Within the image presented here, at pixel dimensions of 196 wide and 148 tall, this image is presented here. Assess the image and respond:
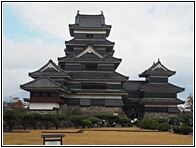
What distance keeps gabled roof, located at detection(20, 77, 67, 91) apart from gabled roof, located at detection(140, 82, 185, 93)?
1183cm

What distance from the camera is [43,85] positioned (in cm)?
3469

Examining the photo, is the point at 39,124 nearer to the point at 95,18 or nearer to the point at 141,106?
the point at 141,106

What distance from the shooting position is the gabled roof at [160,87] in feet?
131

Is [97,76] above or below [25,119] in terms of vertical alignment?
above

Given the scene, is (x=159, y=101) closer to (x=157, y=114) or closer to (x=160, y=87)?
(x=157, y=114)

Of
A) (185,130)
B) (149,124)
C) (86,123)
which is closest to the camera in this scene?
(185,130)

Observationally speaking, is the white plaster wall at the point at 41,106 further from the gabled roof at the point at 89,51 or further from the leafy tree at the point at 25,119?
the gabled roof at the point at 89,51

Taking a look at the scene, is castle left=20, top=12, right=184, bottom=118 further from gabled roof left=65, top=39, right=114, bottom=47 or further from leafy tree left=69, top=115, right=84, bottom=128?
leafy tree left=69, top=115, right=84, bottom=128

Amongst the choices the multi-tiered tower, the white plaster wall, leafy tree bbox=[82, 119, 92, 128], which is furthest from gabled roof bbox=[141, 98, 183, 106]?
the white plaster wall

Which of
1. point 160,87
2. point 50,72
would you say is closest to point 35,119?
point 50,72

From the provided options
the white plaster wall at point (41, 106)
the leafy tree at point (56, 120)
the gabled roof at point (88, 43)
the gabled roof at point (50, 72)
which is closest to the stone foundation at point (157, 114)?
the gabled roof at point (88, 43)

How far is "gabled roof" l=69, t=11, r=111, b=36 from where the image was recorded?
1682 inches

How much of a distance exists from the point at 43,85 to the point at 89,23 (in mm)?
13884

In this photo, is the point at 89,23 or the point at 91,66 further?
the point at 89,23
